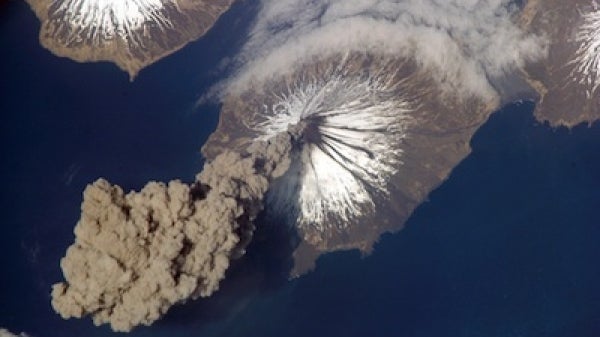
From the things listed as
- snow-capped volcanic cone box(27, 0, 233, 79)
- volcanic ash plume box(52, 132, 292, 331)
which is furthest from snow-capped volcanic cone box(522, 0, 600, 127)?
volcanic ash plume box(52, 132, 292, 331)

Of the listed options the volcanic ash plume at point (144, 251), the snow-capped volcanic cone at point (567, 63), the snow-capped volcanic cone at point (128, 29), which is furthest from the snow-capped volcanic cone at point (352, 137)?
the snow-capped volcanic cone at point (128, 29)

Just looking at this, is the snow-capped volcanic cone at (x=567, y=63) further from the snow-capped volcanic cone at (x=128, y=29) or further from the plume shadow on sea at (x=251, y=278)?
the snow-capped volcanic cone at (x=128, y=29)

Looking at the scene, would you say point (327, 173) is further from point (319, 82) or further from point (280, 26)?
point (280, 26)

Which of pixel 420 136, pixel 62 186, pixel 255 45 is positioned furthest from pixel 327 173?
pixel 62 186

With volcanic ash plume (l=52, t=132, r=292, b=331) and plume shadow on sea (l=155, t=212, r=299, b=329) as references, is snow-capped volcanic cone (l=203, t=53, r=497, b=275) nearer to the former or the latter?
plume shadow on sea (l=155, t=212, r=299, b=329)

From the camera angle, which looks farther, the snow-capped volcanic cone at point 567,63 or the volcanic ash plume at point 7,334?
the snow-capped volcanic cone at point 567,63

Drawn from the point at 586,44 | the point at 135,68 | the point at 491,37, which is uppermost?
the point at 135,68
